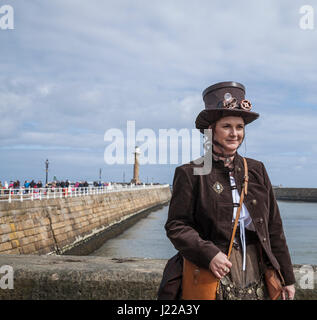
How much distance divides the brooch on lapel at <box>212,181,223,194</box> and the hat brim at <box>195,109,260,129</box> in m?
0.40

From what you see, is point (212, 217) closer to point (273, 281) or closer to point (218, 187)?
point (218, 187)

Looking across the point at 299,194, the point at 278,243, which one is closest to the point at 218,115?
the point at 278,243

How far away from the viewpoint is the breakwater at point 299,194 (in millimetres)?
98375

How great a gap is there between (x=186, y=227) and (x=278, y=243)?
63 centimetres

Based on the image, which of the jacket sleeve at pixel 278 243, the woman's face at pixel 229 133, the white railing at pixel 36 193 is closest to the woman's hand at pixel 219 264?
the jacket sleeve at pixel 278 243

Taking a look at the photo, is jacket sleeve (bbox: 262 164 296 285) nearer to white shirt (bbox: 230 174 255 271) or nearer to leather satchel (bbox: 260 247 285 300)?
leather satchel (bbox: 260 247 285 300)

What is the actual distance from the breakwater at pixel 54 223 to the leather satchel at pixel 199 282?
1256cm

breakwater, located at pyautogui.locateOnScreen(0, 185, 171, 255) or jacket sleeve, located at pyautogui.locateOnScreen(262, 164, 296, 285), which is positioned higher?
jacket sleeve, located at pyautogui.locateOnScreen(262, 164, 296, 285)

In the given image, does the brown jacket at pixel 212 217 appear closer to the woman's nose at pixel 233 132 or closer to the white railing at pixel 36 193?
the woman's nose at pixel 233 132

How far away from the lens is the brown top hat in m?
2.34

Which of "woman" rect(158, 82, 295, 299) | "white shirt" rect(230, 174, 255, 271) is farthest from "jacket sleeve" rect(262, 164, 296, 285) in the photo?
"white shirt" rect(230, 174, 255, 271)

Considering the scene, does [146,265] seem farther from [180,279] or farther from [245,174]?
[245,174]
